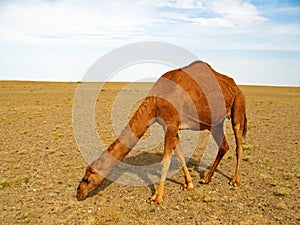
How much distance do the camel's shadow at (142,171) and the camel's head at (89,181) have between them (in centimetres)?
A: 65

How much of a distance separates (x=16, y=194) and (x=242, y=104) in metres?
6.64

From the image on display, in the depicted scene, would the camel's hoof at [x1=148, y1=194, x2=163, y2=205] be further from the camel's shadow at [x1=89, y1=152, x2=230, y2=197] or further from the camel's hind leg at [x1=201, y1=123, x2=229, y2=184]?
the camel's hind leg at [x1=201, y1=123, x2=229, y2=184]

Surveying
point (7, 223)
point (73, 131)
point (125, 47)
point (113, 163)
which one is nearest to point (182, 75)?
point (125, 47)

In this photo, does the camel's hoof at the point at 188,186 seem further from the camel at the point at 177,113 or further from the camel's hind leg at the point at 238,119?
the camel's hind leg at the point at 238,119

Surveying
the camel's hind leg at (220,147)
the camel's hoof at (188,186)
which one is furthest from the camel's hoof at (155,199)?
the camel's hind leg at (220,147)

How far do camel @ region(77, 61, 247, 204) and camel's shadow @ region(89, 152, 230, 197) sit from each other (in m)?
0.99

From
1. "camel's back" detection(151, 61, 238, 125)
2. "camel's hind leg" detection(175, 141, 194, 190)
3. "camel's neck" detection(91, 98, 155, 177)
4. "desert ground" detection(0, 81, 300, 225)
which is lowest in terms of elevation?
"desert ground" detection(0, 81, 300, 225)

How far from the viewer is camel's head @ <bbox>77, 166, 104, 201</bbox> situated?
686 centimetres

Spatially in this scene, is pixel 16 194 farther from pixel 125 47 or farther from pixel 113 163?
pixel 125 47

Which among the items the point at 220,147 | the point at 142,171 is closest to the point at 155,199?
the point at 142,171

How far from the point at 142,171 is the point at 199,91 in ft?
11.6

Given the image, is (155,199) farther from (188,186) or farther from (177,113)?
(177,113)

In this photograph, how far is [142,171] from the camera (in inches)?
382

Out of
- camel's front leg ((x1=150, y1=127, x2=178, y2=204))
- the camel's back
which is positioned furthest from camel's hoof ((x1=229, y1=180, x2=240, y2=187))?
camel's front leg ((x1=150, y1=127, x2=178, y2=204))
